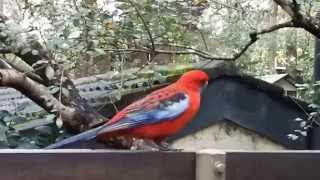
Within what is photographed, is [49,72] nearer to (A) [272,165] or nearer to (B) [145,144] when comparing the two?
(B) [145,144]

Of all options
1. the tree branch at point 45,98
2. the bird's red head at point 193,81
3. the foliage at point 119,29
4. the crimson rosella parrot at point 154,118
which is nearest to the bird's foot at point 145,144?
the crimson rosella parrot at point 154,118

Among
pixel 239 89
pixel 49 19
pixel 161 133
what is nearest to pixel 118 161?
pixel 161 133

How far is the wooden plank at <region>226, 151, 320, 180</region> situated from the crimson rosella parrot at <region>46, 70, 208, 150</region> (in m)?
0.27

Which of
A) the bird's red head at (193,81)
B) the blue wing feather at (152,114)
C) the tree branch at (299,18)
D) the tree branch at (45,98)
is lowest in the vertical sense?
the tree branch at (45,98)

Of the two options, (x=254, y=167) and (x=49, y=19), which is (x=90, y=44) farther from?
(x=254, y=167)

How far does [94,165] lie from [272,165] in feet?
1.50

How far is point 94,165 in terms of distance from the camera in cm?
125

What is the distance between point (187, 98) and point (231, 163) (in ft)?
1.39

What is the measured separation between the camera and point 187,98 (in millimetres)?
1768

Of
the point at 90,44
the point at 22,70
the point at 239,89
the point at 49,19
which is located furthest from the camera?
the point at 239,89

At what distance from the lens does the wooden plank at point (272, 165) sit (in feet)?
4.54

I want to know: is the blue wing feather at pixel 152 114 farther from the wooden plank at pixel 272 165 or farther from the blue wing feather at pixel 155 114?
the wooden plank at pixel 272 165

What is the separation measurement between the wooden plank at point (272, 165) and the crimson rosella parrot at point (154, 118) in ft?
0.88

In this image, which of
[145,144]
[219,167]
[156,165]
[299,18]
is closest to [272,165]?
[219,167]
